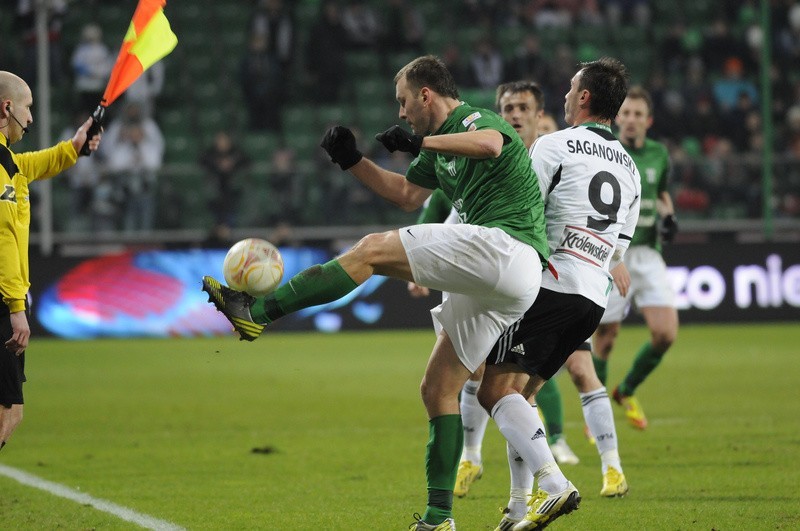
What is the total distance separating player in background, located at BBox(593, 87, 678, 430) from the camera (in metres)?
9.62

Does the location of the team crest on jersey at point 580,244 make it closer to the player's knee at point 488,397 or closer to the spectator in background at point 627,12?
the player's knee at point 488,397

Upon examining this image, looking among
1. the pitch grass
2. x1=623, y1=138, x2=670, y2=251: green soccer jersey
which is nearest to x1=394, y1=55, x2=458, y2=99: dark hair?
the pitch grass

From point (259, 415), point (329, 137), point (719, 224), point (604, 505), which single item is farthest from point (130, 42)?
point (719, 224)

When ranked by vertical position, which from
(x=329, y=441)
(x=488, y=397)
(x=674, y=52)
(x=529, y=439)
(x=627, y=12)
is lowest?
(x=329, y=441)

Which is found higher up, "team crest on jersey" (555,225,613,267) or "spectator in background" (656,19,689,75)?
"spectator in background" (656,19,689,75)

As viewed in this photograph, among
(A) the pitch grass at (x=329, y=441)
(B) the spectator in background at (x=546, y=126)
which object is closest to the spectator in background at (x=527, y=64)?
(A) the pitch grass at (x=329, y=441)

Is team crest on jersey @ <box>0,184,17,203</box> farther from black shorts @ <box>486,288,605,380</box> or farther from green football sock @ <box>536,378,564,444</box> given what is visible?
green football sock @ <box>536,378,564,444</box>

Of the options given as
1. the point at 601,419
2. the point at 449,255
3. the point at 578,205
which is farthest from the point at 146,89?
the point at 449,255

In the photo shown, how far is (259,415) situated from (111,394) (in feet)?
7.74

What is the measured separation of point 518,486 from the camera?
6250mm

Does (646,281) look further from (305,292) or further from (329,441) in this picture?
(305,292)

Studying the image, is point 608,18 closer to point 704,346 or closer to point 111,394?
point 704,346

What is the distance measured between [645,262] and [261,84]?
12771 millimetres

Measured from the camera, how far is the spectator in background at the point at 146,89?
20.2 m
